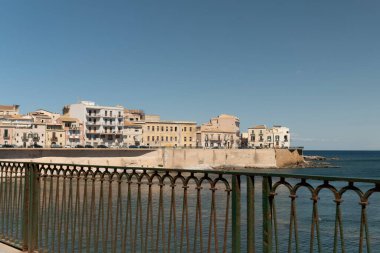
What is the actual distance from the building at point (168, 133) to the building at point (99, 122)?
30.2 ft

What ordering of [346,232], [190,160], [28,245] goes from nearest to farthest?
[28,245] → [346,232] → [190,160]

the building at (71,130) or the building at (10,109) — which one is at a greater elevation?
the building at (10,109)

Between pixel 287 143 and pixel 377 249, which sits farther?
pixel 287 143

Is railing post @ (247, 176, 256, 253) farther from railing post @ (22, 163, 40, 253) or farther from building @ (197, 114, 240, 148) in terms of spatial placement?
building @ (197, 114, 240, 148)

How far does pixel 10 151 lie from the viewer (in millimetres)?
61938

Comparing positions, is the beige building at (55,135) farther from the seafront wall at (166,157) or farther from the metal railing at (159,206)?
the metal railing at (159,206)

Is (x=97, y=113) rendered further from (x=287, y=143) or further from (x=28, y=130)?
(x=287, y=143)

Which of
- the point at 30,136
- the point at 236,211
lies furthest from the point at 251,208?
the point at 30,136

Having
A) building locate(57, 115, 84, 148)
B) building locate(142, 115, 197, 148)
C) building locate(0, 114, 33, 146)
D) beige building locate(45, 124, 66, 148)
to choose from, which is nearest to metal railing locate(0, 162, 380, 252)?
building locate(0, 114, 33, 146)

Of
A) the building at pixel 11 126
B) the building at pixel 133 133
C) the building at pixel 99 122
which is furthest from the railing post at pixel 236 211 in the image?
the building at pixel 133 133

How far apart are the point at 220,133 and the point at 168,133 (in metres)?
19.5

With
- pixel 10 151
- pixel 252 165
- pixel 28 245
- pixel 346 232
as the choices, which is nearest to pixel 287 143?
pixel 252 165

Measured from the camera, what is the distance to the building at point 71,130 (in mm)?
85394

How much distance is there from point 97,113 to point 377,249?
252 feet
